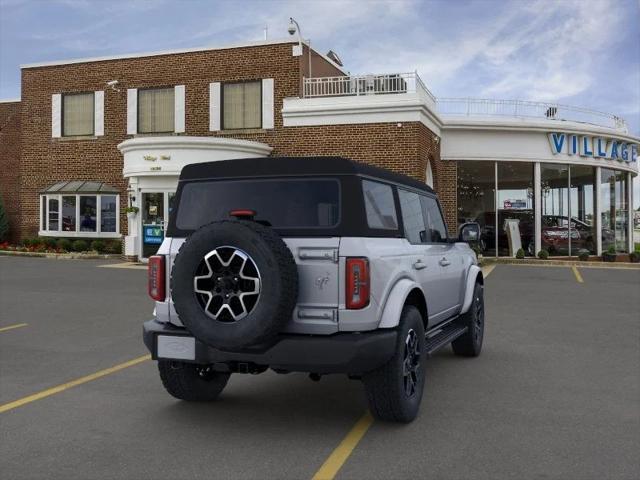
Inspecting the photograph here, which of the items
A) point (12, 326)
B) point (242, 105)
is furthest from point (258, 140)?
point (12, 326)

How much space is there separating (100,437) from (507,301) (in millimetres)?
9327

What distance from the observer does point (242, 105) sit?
2333 cm

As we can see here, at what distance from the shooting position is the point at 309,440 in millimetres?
4484

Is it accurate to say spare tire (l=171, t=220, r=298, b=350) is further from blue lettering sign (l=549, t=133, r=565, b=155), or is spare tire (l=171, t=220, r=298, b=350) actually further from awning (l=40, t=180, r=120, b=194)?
blue lettering sign (l=549, t=133, r=565, b=155)

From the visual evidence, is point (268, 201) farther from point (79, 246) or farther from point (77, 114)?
point (77, 114)

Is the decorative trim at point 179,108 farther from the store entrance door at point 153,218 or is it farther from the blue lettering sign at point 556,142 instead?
the blue lettering sign at point 556,142

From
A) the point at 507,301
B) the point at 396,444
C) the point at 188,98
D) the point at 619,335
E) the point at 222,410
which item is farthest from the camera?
the point at 188,98

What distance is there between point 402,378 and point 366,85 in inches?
701

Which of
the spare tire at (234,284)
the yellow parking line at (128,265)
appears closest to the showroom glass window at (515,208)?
the yellow parking line at (128,265)

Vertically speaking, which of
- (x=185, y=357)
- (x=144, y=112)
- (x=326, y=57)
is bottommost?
(x=185, y=357)

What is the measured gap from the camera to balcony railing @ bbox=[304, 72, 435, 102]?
20.6 m

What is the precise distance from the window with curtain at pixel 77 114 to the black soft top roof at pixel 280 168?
2214cm

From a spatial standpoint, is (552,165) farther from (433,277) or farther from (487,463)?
(487,463)

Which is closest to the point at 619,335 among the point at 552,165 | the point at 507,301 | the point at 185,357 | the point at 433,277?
the point at 507,301
